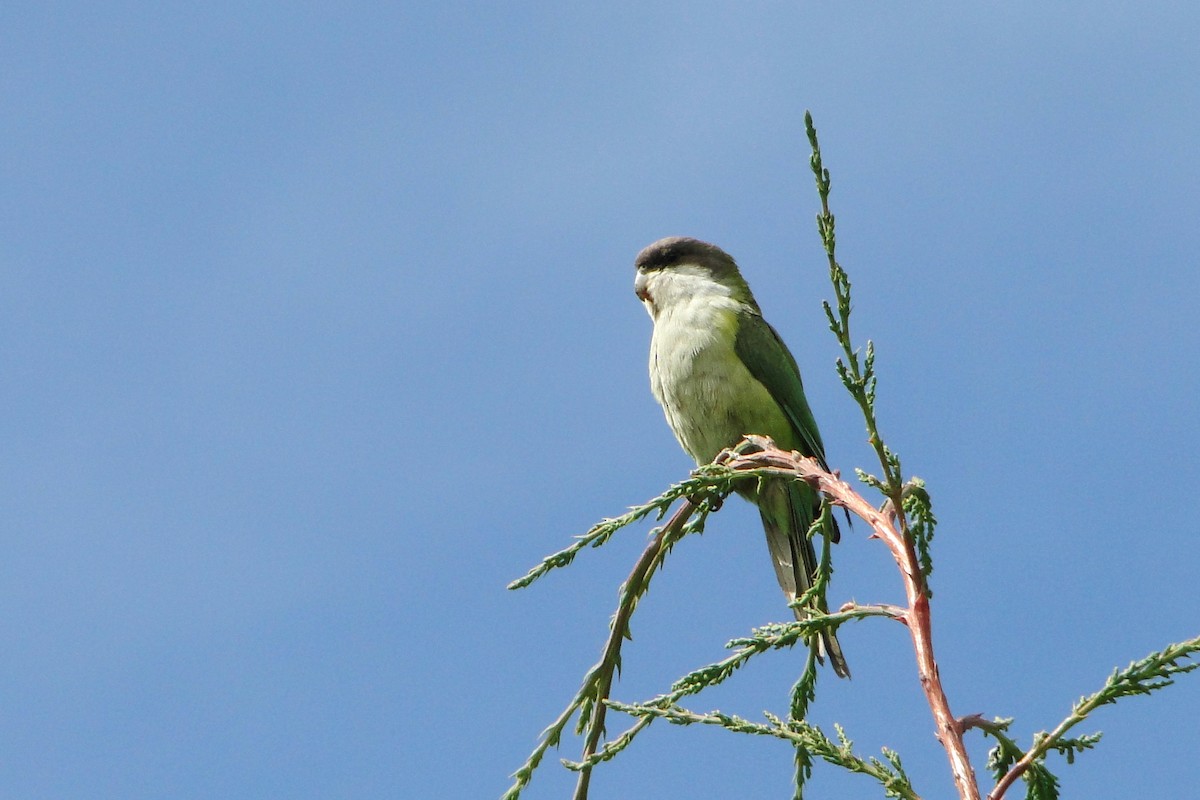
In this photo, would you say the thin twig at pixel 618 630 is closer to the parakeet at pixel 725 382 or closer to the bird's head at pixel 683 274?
the parakeet at pixel 725 382

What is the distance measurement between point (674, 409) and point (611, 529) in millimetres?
3358

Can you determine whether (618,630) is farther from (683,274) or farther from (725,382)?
(683,274)

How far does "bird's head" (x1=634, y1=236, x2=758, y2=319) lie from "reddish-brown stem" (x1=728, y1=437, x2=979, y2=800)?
420cm

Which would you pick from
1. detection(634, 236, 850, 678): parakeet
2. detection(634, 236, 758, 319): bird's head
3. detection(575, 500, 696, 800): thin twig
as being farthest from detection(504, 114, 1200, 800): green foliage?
detection(634, 236, 758, 319): bird's head

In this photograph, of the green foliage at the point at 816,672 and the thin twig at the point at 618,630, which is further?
the thin twig at the point at 618,630

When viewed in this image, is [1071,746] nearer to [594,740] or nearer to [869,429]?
[869,429]

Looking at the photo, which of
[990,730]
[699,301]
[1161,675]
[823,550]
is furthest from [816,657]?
[699,301]

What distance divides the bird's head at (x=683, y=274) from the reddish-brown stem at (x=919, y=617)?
4.20 meters

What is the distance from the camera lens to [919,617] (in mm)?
2365

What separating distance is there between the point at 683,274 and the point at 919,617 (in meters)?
5.10

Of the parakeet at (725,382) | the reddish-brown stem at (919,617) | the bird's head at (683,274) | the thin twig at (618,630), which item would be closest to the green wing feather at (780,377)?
the parakeet at (725,382)

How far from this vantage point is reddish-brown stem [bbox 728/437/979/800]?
6.92 feet

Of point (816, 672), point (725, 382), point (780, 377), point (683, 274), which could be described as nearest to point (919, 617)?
point (816, 672)

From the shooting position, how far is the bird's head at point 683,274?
7.13 m
